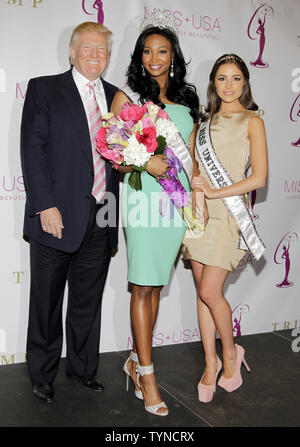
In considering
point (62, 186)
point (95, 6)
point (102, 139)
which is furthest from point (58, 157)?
point (95, 6)

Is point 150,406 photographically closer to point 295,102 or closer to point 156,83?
point 156,83

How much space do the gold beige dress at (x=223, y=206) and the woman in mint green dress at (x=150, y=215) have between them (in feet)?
0.38

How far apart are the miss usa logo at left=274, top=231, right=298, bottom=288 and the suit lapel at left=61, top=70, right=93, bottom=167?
5.49 feet

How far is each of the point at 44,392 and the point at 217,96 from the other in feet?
5.18

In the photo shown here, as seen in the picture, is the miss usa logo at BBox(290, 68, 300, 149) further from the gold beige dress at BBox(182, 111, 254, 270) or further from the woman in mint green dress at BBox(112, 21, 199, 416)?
the woman in mint green dress at BBox(112, 21, 199, 416)

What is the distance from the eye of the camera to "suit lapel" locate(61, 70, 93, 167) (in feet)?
7.45

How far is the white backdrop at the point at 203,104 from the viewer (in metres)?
2.66

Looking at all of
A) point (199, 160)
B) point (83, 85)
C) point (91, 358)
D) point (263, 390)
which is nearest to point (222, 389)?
point (263, 390)

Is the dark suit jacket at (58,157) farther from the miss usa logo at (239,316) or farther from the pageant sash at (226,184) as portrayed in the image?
the miss usa logo at (239,316)

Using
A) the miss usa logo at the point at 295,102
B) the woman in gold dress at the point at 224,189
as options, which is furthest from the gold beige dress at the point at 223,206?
the miss usa logo at the point at 295,102

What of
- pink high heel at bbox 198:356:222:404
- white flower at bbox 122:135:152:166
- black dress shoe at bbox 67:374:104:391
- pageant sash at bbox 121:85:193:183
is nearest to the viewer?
white flower at bbox 122:135:152:166

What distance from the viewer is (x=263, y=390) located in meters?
2.54

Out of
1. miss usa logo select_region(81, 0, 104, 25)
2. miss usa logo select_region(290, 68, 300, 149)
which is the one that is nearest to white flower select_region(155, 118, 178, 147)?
miss usa logo select_region(81, 0, 104, 25)
